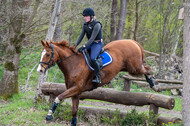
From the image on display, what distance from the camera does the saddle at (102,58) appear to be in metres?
5.94

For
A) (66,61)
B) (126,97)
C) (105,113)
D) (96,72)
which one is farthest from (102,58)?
(105,113)

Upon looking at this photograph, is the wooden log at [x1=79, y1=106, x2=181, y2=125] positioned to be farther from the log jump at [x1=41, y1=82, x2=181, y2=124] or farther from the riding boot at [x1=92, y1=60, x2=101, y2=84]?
the riding boot at [x1=92, y1=60, x2=101, y2=84]

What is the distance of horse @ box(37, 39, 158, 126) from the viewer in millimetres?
5531

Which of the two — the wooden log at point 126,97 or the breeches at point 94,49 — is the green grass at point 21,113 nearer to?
the wooden log at point 126,97

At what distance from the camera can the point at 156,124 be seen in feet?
20.4

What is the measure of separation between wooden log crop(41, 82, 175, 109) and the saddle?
122 centimetres

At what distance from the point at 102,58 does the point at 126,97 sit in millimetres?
1460

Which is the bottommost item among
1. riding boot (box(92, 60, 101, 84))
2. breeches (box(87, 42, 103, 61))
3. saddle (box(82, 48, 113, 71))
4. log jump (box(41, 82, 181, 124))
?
log jump (box(41, 82, 181, 124))

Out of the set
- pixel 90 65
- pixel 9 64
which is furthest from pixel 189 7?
pixel 9 64

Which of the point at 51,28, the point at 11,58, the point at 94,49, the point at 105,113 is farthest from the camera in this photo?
the point at 11,58

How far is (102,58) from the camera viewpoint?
6090 millimetres

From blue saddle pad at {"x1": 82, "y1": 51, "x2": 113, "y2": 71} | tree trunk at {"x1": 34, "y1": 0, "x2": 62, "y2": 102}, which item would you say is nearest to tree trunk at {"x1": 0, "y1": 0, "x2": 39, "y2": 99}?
tree trunk at {"x1": 34, "y1": 0, "x2": 62, "y2": 102}

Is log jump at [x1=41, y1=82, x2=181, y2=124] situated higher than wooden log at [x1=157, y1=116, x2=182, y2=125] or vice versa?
log jump at [x1=41, y1=82, x2=181, y2=124]

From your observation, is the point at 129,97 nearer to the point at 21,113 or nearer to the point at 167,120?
the point at 167,120
